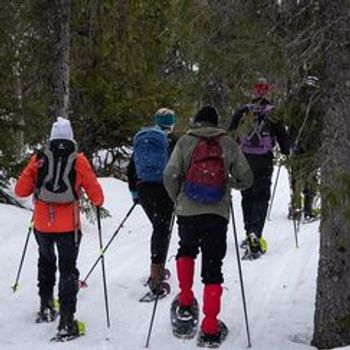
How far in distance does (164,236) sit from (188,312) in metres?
1.36

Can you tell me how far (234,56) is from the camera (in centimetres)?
600

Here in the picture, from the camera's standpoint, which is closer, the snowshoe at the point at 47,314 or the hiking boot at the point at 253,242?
the snowshoe at the point at 47,314

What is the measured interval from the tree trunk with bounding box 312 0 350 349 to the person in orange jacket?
229 cm

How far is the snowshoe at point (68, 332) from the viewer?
6.58 metres

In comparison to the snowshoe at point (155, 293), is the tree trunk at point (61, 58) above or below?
above

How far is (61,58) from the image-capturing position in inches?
438

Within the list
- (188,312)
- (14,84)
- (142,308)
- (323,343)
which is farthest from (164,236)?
(14,84)

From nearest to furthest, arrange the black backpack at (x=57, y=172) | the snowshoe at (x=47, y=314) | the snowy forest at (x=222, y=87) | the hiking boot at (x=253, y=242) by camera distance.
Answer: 1. the snowy forest at (x=222, y=87)
2. the black backpack at (x=57, y=172)
3. the snowshoe at (x=47, y=314)
4. the hiking boot at (x=253, y=242)

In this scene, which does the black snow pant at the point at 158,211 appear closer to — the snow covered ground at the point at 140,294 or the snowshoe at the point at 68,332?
the snow covered ground at the point at 140,294

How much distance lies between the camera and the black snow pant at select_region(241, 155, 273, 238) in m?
9.79

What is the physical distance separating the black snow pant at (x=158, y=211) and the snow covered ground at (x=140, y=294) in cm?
58

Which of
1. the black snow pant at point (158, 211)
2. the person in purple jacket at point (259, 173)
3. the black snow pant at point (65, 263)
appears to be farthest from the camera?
the person in purple jacket at point (259, 173)

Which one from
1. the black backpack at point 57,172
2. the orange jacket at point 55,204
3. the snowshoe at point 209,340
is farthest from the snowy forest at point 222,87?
the black backpack at point 57,172

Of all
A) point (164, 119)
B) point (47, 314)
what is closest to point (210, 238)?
point (164, 119)
